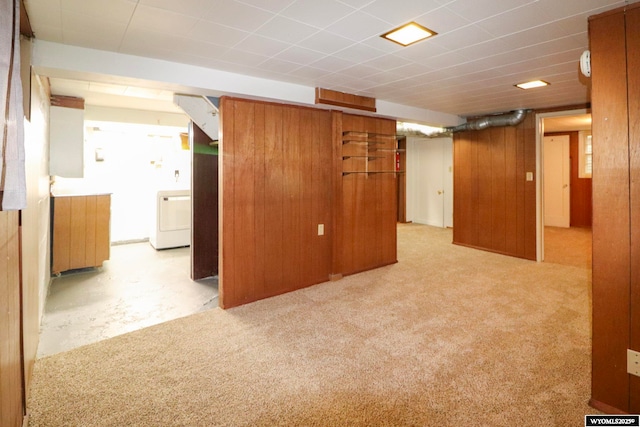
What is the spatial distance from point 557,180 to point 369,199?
597 cm

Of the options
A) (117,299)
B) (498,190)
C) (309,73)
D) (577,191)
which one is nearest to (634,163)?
(309,73)

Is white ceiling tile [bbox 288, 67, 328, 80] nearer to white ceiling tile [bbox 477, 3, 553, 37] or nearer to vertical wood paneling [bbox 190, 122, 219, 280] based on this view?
white ceiling tile [bbox 477, 3, 553, 37]

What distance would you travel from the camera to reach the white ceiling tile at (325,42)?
2342 mm

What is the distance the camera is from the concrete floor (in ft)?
9.20

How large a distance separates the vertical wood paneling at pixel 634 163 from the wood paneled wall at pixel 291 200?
2.76m

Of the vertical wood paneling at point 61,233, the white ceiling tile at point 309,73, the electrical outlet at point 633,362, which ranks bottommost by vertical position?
the electrical outlet at point 633,362

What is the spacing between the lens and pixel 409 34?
2.33 meters

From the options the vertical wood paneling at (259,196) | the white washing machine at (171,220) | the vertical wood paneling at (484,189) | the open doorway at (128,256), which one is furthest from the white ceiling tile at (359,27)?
the white washing machine at (171,220)

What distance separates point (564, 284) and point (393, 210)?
86.7 inches

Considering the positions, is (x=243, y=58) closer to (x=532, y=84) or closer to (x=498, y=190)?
(x=532, y=84)

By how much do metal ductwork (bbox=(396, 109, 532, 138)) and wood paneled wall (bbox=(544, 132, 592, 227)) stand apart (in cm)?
393

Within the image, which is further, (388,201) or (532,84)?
(388,201)

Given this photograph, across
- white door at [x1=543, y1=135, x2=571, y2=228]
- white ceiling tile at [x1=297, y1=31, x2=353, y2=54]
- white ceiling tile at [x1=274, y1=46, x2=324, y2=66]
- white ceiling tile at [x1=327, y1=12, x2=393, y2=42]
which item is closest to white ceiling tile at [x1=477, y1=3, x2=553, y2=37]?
white ceiling tile at [x1=327, y1=12, x2=393, y2=42]

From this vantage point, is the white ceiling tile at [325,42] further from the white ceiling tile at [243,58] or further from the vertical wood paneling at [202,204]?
the vertical wood paneling at [202,204]
